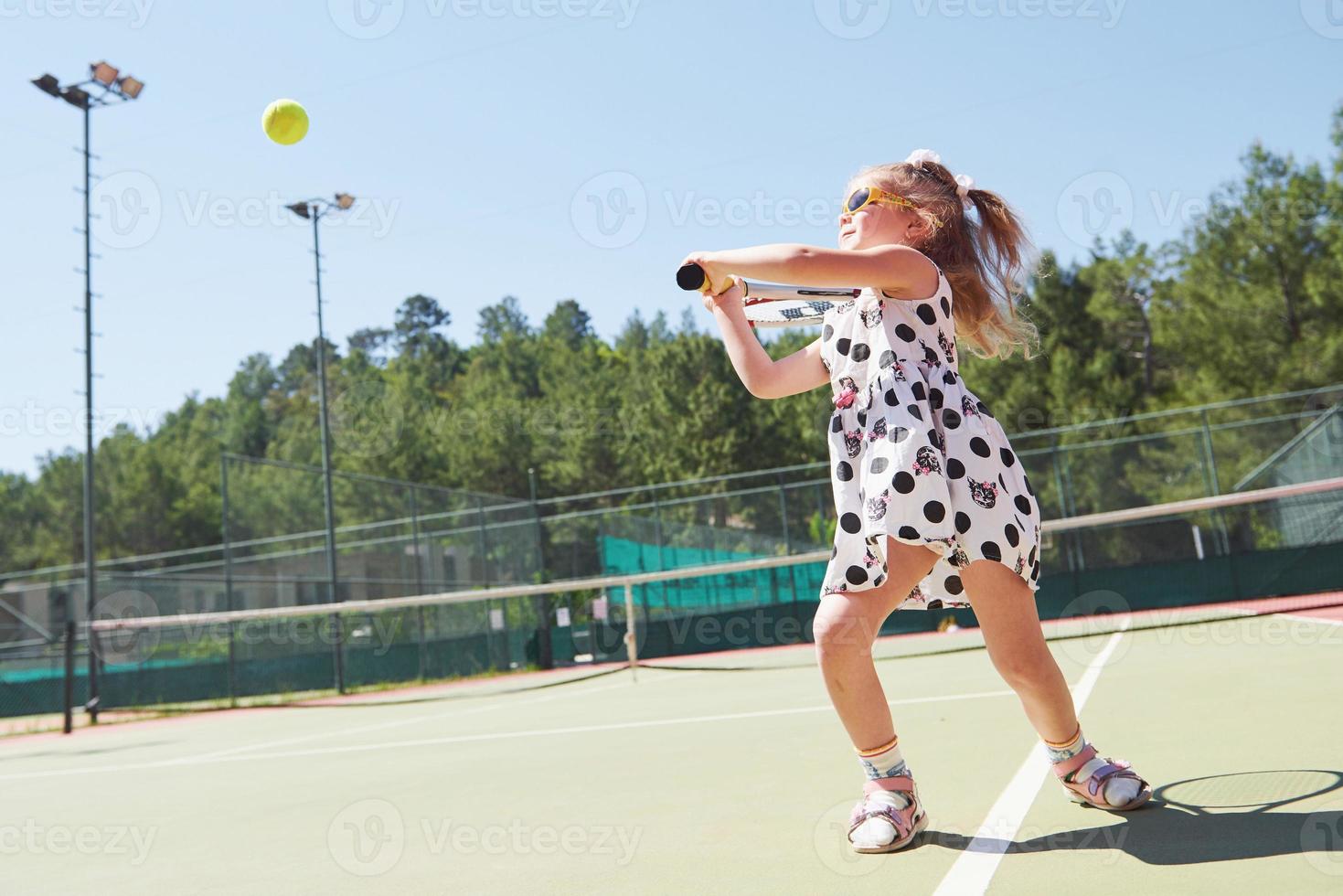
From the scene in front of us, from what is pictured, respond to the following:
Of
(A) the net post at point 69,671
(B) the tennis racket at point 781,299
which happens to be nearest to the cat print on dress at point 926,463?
(B) the tennis racket at point 781,299

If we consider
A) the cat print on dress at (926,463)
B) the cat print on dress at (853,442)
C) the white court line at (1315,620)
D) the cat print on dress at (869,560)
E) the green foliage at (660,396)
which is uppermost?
the green foliage at (660,396)

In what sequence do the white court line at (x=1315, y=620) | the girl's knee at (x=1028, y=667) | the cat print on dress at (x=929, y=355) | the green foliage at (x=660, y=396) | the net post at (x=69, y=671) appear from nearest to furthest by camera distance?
1. the girl's knee at (x=1028, y=667)
2. the cat print on dress at (x=929, y=355)
3. the white court line at (x=1315, y=620)
4. the net post at (x=69, y=671)
5. the green foliage at (x=660, y=396)

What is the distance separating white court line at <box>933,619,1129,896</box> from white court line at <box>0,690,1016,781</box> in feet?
5.67

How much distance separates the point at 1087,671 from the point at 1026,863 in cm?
368

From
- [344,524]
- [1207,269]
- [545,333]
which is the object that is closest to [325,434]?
[344,524]

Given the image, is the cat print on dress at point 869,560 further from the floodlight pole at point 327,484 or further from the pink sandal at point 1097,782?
the floodlight pole at point 327,484

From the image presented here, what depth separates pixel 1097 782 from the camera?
2.31 m

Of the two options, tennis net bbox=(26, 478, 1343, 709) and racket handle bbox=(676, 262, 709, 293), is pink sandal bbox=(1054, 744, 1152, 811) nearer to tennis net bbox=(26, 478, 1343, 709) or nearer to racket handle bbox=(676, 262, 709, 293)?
racket handle bbox=(676, 262, 709, 293)

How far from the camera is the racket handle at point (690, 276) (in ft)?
7.38

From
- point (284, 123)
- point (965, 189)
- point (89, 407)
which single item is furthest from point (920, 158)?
point (89, 407)

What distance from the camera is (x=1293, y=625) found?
6.73m

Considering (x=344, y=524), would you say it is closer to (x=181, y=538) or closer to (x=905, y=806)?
(x=905, y=806)

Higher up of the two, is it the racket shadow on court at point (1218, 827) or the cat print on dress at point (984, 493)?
the cat print on dress at point (984, 493)

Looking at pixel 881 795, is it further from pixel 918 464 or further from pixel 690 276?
pixel 690 276
